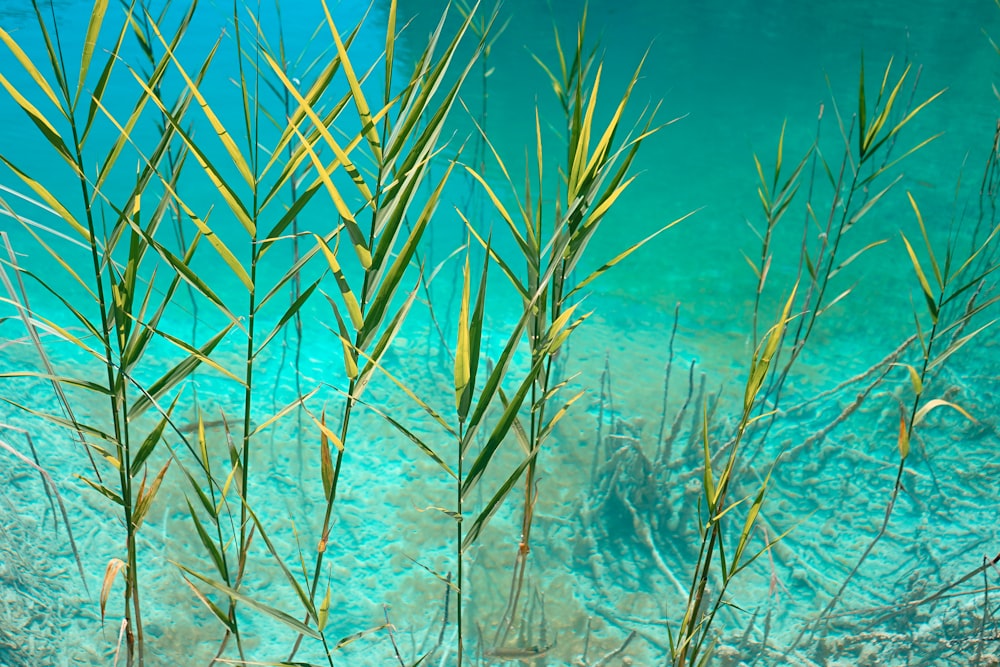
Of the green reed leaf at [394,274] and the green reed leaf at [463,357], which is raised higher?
the green reed leaf at [394,274]

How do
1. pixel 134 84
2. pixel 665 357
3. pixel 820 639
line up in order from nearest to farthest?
1. pixel 820 639
2. pixel 665 357
3. pixel 134 84

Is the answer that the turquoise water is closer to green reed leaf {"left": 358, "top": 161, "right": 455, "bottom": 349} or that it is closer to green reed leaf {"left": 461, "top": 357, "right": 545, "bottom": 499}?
green reed leaf {"left": 358, "top": 161, "right": 455, "bottom": 349}

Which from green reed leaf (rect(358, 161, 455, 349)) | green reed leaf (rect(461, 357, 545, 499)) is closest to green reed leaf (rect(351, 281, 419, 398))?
green reed leaf (rect(358, 161, 455, 349))

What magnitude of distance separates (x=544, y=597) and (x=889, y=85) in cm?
487

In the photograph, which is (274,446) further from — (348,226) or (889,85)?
(889,85)

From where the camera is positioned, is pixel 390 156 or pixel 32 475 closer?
pixel 390 156

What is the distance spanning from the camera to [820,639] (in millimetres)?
1681

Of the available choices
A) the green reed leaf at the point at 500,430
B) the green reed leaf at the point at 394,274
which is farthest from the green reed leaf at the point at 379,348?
the green reed leaf at the point at 500,430

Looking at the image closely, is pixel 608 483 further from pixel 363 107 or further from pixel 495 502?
pixel 363 107

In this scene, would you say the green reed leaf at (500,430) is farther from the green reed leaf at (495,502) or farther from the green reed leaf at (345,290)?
the green reed leaf at (345,290)

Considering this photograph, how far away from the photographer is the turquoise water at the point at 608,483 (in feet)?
5.60

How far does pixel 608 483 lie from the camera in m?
2.21

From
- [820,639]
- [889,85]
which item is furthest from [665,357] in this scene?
[889,85]

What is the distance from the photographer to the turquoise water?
5.60 ft
